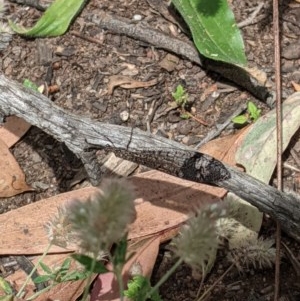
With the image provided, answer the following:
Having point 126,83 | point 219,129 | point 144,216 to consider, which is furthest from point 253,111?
point 144,216

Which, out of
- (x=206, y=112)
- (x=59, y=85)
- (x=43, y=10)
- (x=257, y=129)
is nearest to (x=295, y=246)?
(x=257, y=129)

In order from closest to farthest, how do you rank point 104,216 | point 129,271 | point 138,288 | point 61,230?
point 104,216 → point 61,230 → point 138,288 → point 129,271

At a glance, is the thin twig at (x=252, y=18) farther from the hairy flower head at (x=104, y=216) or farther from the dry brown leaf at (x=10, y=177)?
the hairy flower head at (x=104, y=216)

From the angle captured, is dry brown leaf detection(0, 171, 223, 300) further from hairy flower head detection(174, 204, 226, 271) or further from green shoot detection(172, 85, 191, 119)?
hairy flower head detection(174, 204, 226, 271)

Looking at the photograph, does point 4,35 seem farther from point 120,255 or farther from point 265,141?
point 120,255

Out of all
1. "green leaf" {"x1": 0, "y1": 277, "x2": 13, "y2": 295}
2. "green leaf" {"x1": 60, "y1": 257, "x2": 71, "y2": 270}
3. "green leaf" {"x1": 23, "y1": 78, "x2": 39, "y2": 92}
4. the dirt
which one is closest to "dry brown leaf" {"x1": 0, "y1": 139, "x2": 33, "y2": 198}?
the dirt

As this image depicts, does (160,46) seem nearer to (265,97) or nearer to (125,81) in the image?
(125,81)
